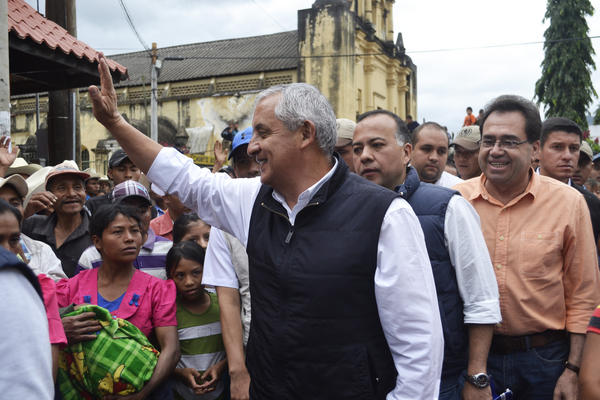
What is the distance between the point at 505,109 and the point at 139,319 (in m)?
2.46

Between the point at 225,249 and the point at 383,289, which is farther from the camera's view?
the point at 225,249

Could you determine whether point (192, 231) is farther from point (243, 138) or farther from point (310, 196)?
point (310, 196)

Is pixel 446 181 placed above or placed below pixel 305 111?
below

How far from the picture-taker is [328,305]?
1.95m

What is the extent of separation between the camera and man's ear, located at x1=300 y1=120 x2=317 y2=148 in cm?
212

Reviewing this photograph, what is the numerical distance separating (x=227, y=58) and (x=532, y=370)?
31086 millimetres

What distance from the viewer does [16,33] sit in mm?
5430

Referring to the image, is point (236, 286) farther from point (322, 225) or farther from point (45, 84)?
point (45, 84)

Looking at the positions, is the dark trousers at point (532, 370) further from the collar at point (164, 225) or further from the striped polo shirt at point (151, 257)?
the collar at point (164, 225)

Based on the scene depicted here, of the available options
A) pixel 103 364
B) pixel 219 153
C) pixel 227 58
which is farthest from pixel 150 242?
pixel 227 58

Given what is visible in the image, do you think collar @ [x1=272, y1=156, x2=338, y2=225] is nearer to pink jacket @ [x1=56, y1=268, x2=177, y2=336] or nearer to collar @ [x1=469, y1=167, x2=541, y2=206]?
collar @ [x1=469, y1=167, x2=541, y2=206]

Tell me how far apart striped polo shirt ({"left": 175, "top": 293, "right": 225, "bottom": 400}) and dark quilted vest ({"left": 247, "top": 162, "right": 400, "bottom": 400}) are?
1.31 m

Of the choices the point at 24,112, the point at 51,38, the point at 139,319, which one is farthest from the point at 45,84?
the point at 24,112

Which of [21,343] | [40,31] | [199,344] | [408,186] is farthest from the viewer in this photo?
[40,31]
